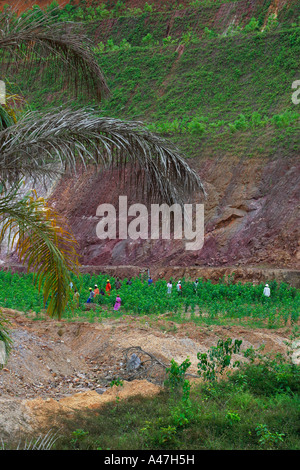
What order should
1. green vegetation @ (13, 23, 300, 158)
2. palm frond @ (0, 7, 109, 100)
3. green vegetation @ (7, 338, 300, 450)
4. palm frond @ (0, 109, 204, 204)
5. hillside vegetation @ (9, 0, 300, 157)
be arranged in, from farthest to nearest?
hillside vegetation @ (9, 0, 300, 157), green vegetation @ (13, 23, 300, 158), palm frond @ (0, 7, 109, 100), palm frond @ (0, 109, 204, 204), green vegetation @ (7, 338, 300, 450)

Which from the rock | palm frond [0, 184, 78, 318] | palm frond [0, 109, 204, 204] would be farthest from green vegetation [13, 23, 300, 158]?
palm frond [0, 184, 78, 318]

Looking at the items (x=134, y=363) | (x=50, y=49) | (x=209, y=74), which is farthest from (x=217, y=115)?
(x=50, y=49)

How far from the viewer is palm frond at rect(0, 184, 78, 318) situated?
5.61m

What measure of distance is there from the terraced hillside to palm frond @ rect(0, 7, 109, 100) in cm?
657

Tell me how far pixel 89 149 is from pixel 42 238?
3.68 feet

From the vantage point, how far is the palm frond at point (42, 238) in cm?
561

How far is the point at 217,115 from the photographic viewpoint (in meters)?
31.4

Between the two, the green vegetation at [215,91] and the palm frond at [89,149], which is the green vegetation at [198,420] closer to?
the palm frond at [89,149]

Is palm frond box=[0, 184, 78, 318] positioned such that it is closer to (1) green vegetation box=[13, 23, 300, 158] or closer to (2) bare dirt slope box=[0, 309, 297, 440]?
(2) bare dirt slope box=[0, 309, 297, 440]

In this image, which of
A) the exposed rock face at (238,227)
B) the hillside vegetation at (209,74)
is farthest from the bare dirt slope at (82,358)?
the hillside vegetation at (209,74)

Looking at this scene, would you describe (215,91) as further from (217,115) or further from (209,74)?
(217,115)

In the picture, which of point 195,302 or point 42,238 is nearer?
point 42,238

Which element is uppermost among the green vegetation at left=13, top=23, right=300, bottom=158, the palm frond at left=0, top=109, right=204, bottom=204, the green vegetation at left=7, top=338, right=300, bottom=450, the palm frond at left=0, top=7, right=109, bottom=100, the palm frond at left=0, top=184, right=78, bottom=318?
the green vegetation at left=13, top=23, right=300, bottom=158

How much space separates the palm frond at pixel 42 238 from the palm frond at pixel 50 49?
5.89 ft
